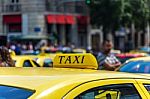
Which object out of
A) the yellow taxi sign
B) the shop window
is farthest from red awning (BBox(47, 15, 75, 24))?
the yellow taxi sign

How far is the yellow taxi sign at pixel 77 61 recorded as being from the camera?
5.08 metres

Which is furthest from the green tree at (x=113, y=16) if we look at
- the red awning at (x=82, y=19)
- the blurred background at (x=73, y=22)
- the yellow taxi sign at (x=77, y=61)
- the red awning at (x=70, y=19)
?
the yellow taxi sign at (x=77, y=61)

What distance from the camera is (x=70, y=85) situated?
3.97m

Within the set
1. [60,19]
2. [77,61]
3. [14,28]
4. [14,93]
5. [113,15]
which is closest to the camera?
[14,93]

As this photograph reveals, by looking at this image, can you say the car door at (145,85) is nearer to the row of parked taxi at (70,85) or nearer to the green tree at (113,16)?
the row of parked taxi at (70,85)

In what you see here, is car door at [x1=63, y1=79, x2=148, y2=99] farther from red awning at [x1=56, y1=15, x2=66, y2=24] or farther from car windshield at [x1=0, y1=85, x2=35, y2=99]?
red awning at [x1=56, y1=15, x2=66, y2=24]

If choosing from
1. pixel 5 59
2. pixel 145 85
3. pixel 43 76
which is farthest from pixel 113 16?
pixel 43 76

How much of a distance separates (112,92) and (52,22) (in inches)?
1608

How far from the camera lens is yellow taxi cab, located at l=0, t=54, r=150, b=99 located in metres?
3.89

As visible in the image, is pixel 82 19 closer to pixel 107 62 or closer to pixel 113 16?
pixel 113 16

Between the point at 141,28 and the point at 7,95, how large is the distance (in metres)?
49.8

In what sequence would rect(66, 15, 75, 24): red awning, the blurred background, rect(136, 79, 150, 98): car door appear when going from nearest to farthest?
rect(136, 79, 150, 98): car door < the blurred background < rect(66, 15, 75, 24): red awning

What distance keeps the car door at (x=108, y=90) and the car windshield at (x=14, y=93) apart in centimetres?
26

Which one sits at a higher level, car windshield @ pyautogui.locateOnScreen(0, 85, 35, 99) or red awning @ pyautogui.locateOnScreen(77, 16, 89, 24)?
car windshield @ pyautogui.locateOnScreen(0, 85, 35, 99)
